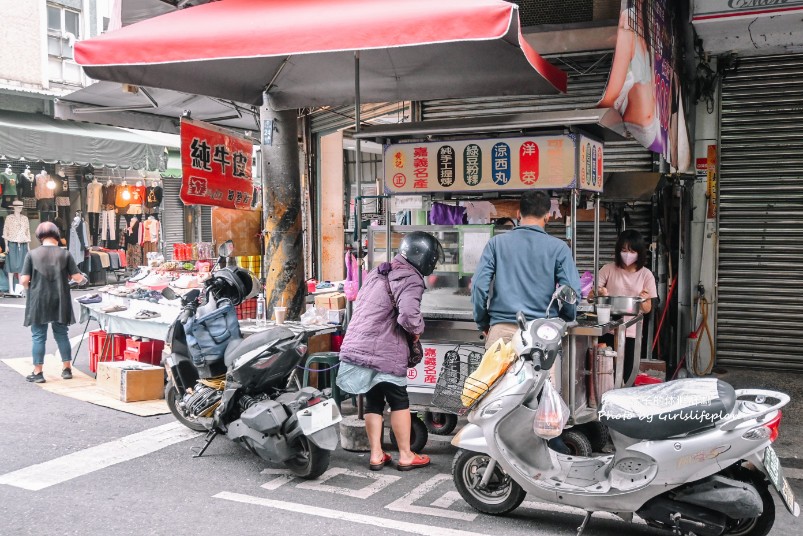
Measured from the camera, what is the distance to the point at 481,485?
4879 mm

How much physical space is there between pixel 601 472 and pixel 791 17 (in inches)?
204

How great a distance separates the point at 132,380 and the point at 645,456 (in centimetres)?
584

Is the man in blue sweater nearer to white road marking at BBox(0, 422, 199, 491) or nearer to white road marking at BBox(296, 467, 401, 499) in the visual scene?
white road marking at BBox(296, 467, 401, 499)

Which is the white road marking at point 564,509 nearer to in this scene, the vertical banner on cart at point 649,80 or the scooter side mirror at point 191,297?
the vertical banner on cart at point 649,80

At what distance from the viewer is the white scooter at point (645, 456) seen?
3.94 metres

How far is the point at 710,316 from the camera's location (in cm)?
908

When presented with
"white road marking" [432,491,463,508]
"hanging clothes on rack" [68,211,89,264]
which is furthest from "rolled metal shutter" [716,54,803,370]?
"hanging clothes on rack" [68,211,89,264]

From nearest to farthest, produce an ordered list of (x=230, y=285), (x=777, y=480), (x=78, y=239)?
(x=777, y=480)
(x=230, y=285)
(x=78, y=239)

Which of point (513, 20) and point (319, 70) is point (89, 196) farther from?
point (513, 20)

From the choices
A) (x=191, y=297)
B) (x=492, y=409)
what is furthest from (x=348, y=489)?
(x=191, y=297)

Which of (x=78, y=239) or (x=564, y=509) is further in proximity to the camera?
(x=78, y=239)

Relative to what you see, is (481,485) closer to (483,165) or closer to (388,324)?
(388,324)

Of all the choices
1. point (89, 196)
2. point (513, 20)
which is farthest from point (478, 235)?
point (89, 196)

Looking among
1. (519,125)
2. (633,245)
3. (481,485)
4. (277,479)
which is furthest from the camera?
(633,245)
